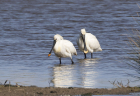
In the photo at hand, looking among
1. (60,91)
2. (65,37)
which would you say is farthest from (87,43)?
(60,91)

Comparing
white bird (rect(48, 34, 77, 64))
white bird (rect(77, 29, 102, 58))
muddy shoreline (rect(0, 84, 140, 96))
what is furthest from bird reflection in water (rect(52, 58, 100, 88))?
white bird (rect(77, 29, 102, 58))

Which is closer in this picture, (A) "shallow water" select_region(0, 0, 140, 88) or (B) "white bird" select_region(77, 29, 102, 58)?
(A) "shallow water" select_region(0, 0, 140, 88)

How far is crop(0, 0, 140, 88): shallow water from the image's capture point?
952 cm

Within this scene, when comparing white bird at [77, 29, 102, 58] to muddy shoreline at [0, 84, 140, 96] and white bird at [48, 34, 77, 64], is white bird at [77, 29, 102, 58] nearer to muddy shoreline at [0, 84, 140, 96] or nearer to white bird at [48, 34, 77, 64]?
white bird at [48, 34, 77, 64]

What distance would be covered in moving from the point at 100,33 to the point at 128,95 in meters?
11.7

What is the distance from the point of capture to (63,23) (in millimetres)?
22469

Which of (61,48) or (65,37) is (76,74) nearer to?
(61,48)

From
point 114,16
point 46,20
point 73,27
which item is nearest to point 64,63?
point 73,27

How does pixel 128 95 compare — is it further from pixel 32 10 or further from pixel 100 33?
pixel 32 10

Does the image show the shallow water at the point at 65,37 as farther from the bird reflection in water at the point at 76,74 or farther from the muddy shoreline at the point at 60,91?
the muddy shoreline at the point at 60,91

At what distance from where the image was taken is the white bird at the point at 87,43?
14117 mm

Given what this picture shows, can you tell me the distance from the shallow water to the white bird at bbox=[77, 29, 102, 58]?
0.89 feet

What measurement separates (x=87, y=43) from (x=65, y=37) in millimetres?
3249

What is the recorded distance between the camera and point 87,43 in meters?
14.5
